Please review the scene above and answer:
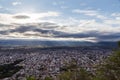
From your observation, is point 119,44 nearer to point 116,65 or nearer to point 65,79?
point 116,65

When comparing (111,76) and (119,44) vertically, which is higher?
(119,44)

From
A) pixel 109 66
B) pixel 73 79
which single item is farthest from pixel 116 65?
pixel 73 79

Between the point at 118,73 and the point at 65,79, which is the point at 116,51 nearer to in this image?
the point at 118,73

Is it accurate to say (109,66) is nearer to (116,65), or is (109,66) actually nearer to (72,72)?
(116,65)

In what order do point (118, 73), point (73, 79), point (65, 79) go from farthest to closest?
point (65, 79), point (73, 79), point (118, 73)

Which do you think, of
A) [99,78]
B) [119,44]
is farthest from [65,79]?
[119,44]

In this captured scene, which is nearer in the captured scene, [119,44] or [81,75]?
[119,44]

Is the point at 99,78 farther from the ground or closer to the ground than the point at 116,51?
closer to the ground

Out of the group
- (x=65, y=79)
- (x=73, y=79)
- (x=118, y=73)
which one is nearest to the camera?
(x=118, y=73)
